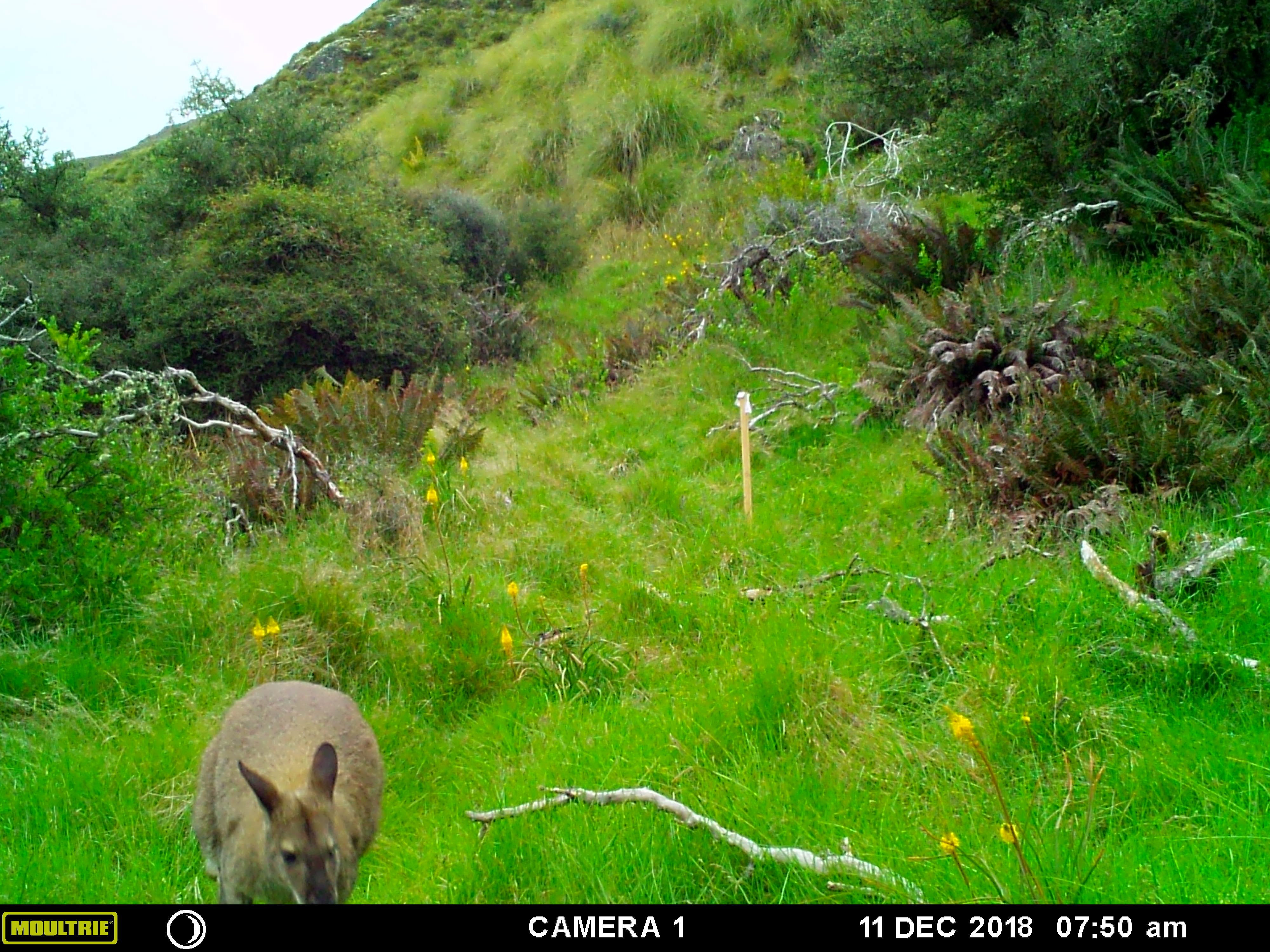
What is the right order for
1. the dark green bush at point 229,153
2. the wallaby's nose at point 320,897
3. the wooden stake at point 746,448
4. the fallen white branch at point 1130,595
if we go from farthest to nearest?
the dark green bush at point 229,153, the wooden stake at point 746,448, the fallen white branch at point 1130,595, the wallaby's nose at point 320,897

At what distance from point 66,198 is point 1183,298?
1292cm

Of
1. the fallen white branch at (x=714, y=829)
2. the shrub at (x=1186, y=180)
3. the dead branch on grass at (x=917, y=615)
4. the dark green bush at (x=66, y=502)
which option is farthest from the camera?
the shrub at (x=1186, y=180)

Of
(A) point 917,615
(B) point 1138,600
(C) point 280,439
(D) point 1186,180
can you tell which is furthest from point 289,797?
(D) point 1186,180

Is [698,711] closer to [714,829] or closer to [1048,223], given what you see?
[714,829]

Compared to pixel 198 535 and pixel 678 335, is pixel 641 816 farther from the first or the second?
pixel 678 335

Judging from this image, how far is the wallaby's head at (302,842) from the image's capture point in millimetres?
2100

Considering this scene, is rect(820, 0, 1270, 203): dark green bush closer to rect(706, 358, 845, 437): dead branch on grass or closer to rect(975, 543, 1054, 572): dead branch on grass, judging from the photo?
rect(706, 358, 845, 437): dead branch on grass

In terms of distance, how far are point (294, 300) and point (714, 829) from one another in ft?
31.1

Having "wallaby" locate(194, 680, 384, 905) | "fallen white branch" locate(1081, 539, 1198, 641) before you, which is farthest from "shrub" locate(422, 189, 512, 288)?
"wallaby" locate(194, 680, 384, 905)

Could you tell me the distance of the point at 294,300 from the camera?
10.7m
